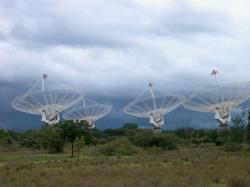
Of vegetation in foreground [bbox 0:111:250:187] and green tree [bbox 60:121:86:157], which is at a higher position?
green tree [bbox 60:121:86:157]

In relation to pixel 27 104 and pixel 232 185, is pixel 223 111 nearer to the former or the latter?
pixel 27 104

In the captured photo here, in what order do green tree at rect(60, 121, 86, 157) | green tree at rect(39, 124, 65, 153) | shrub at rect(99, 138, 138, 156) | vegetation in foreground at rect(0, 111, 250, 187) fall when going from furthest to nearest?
green tree at rect(39, 124, 65, 153)
green tree at rect(60, 121, 86, 157)
shrub at rect(99, 138, 138, 156)
vegetation in foreground at rect(0, 111, 250, 187)

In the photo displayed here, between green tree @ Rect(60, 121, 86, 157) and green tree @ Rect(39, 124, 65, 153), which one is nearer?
green tree @ Rect(60, 121, 86, 157)

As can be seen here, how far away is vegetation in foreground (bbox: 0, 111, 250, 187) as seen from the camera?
27.6 metres

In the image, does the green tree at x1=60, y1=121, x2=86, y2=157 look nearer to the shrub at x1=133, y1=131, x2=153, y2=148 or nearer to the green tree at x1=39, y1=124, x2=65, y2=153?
the green tree at x1=39, y1=124, x2=65, y2=153

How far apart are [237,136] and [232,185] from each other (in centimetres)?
6881

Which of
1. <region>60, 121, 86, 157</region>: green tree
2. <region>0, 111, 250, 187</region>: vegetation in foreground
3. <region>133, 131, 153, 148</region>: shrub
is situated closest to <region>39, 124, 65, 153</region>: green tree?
<region>0, 111, 250, 187</region>: vegetation in foreground

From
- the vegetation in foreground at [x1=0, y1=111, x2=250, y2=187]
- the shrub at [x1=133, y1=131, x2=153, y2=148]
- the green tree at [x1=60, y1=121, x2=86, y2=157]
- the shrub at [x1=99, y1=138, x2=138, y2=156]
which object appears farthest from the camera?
the shrub at [x1=133, y1=131, x2=153, y2=148]

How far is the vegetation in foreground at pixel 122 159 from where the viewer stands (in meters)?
27.6

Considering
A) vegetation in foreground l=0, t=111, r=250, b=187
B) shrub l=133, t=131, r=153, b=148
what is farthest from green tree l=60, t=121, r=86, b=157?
shrub l=133, t=131, r=153, b=148

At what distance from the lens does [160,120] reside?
151625 mm

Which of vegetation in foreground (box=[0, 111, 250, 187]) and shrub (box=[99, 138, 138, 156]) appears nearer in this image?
vegetation in foreground (box=[0, 111, 250, 187])

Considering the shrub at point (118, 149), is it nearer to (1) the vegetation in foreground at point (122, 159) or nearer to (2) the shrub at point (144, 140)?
(1) the vegetation in foreground at point (122, 159)

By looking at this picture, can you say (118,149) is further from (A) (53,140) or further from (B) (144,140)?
(B) (144,140)
